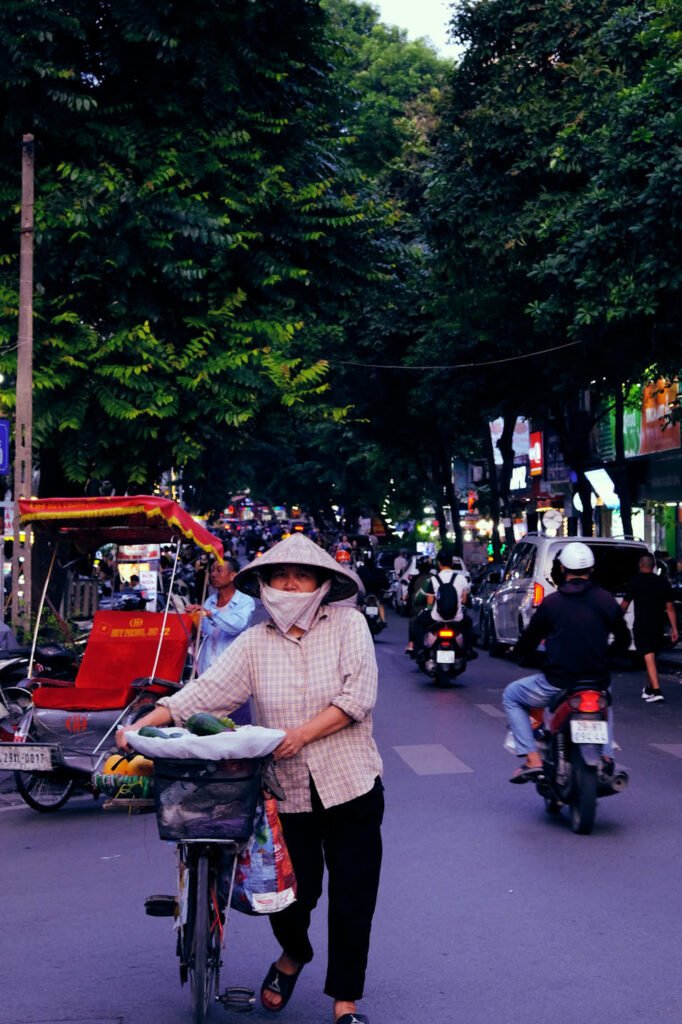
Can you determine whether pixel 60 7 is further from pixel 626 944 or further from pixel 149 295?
pixel 626 944

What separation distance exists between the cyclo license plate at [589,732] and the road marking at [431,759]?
292cm

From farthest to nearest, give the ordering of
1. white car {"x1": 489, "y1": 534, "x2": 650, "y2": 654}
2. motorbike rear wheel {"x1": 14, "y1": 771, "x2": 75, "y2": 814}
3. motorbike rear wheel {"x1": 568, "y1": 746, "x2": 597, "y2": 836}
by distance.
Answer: white car {"x1": 489, "y1": 534, "x2": 650, "y2": 654}
motorbike rear wheel {"x1": 14, "y1": 771, "x2": 75, "y2": 814}
motorbike rear wheel {"x1": 568, "y1": 746, "x2": 597, "y2": 836}

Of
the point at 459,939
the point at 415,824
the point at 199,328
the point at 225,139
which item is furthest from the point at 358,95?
the point at 459,939

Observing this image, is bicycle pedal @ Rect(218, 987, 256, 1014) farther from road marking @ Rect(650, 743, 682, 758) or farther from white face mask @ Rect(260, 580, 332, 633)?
road marking @ Rect(650, 743, 682, 758)

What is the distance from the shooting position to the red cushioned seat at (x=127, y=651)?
11492 millimetres


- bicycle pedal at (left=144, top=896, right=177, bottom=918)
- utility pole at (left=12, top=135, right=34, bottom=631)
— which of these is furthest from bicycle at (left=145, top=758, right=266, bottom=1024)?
utility pole at (left=12, top=135, right=34, bottom=631)

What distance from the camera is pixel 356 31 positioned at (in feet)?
179

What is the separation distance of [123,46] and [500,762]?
10731 mm

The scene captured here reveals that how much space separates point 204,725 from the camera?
495cm

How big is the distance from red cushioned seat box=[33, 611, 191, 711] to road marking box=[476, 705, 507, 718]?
207 inches

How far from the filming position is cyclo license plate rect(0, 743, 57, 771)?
995cm

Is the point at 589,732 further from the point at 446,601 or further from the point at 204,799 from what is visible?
the point at 446,601

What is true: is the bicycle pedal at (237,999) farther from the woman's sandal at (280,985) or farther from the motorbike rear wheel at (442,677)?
the motorbike rear wheel at (442,677)

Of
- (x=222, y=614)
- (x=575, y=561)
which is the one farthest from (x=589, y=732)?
(x=222, y=614)
